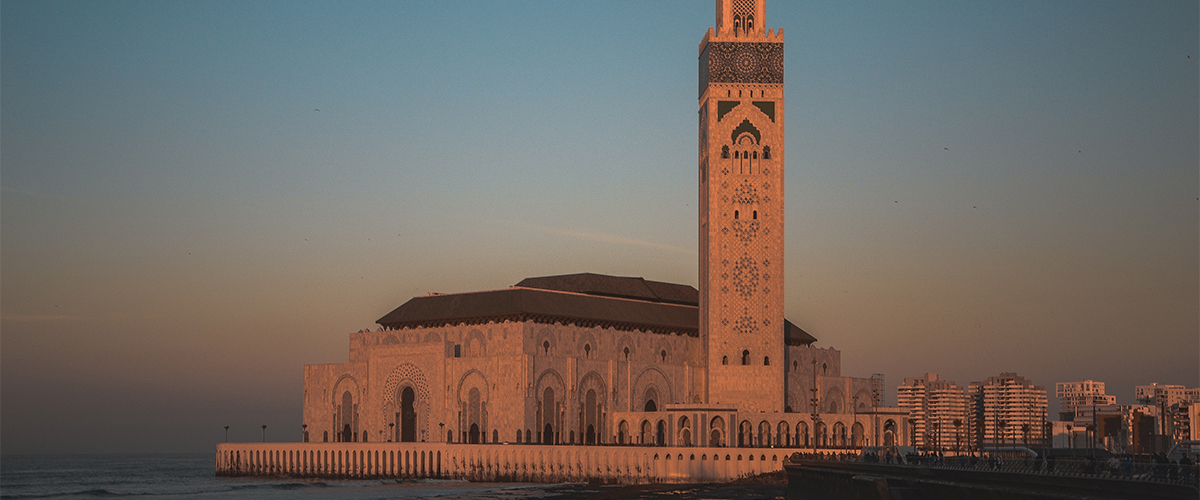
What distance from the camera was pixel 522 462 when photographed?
7938 cm

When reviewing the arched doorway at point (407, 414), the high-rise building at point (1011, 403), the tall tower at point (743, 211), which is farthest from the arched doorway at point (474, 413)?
the high-rise building at point (1011, 403)

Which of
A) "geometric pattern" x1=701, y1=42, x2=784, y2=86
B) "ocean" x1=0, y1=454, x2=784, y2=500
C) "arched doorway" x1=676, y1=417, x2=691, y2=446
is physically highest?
"geometric pattern" x1=701, y1=42, x2=784, y2=86

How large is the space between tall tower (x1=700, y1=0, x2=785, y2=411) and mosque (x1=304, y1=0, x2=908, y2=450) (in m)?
0.08

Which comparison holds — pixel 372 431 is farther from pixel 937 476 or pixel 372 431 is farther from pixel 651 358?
pixel 937 476

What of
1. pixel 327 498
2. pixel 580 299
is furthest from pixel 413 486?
pixel 580 299

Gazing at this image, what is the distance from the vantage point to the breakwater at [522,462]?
249 ft

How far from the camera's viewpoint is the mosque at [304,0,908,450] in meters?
83.7

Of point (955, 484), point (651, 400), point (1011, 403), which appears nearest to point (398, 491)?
point (651, 400)

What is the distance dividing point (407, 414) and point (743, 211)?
2662 centimetres

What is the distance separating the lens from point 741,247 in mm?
85625

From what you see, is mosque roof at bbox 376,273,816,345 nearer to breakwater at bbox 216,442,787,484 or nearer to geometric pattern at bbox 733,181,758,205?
breakwater at bbox 216,442,787,484

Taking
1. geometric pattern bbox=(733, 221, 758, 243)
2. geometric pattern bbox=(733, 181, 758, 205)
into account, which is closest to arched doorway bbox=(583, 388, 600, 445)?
geometric pattern bbox=(733, 221, 758, 243)

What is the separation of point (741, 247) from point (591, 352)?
13003 mm

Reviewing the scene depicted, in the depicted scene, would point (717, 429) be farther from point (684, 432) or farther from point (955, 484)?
point (955, 484)
